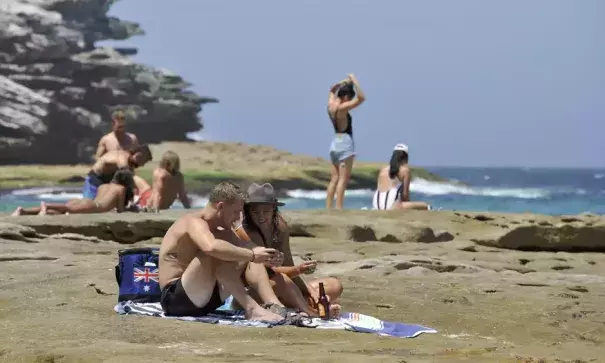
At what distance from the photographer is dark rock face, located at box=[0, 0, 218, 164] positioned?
172 feet

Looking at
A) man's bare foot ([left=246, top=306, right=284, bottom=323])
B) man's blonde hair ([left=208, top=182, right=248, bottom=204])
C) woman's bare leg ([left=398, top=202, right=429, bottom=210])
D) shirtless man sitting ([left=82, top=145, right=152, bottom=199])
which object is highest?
shirtless man sitting ([left=82, top=145, right=152, bottom=199])

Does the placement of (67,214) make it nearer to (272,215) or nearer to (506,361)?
(272,215)

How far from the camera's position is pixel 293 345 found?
644cm

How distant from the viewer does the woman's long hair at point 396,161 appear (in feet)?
46.5

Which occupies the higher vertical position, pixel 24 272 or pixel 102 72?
pixel 102 72

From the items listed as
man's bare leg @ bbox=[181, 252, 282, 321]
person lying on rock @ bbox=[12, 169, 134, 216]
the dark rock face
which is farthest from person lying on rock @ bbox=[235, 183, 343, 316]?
the dark rock face

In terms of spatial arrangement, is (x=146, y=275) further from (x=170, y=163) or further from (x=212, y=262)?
(x=170, y=163)

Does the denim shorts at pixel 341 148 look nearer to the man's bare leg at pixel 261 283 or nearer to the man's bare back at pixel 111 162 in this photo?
the man's bare back at pixel 111 162

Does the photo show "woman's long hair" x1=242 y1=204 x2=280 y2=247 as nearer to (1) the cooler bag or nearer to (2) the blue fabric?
(1) the cooler bag

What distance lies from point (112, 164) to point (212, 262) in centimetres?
662

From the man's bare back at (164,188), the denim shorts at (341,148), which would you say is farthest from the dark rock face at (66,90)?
the man's bare back at (164,188)

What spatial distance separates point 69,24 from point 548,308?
51.7 m

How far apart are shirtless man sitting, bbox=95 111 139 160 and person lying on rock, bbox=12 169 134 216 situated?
0.70m

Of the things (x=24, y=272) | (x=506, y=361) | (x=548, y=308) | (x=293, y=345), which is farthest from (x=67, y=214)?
(x=506, y=361)
